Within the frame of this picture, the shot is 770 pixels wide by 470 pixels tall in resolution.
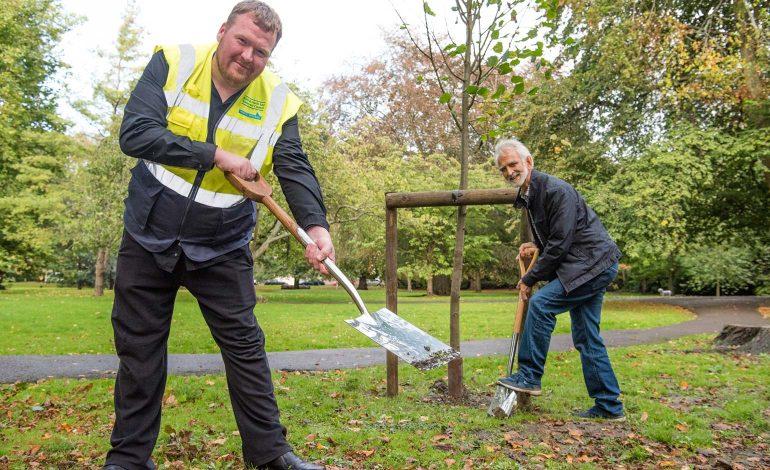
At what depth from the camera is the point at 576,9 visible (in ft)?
47.6

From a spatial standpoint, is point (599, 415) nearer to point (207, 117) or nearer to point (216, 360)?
point (207, 117)

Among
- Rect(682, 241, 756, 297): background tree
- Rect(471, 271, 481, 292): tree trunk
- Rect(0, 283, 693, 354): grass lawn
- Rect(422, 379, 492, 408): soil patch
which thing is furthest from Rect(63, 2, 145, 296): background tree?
Rect(682, 241, 756, 297): background tree

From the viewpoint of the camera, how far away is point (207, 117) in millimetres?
2998

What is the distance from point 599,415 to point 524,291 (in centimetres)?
108

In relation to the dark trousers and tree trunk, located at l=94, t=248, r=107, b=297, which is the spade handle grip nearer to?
the dark trousers

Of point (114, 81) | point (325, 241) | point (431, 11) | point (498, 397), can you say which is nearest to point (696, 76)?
point (431, 11)

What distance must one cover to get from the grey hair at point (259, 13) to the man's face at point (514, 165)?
233 centimetres

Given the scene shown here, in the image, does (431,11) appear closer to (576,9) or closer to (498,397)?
(498,397)

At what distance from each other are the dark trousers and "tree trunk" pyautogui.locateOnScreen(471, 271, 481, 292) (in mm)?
32247

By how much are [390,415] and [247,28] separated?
3.07 m

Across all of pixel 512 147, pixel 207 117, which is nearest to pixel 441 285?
pixel 512 147

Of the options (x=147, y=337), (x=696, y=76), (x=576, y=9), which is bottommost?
(x=147, y=337)

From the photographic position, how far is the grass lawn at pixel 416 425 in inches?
147

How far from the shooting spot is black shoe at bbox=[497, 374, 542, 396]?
4590 millimetres
